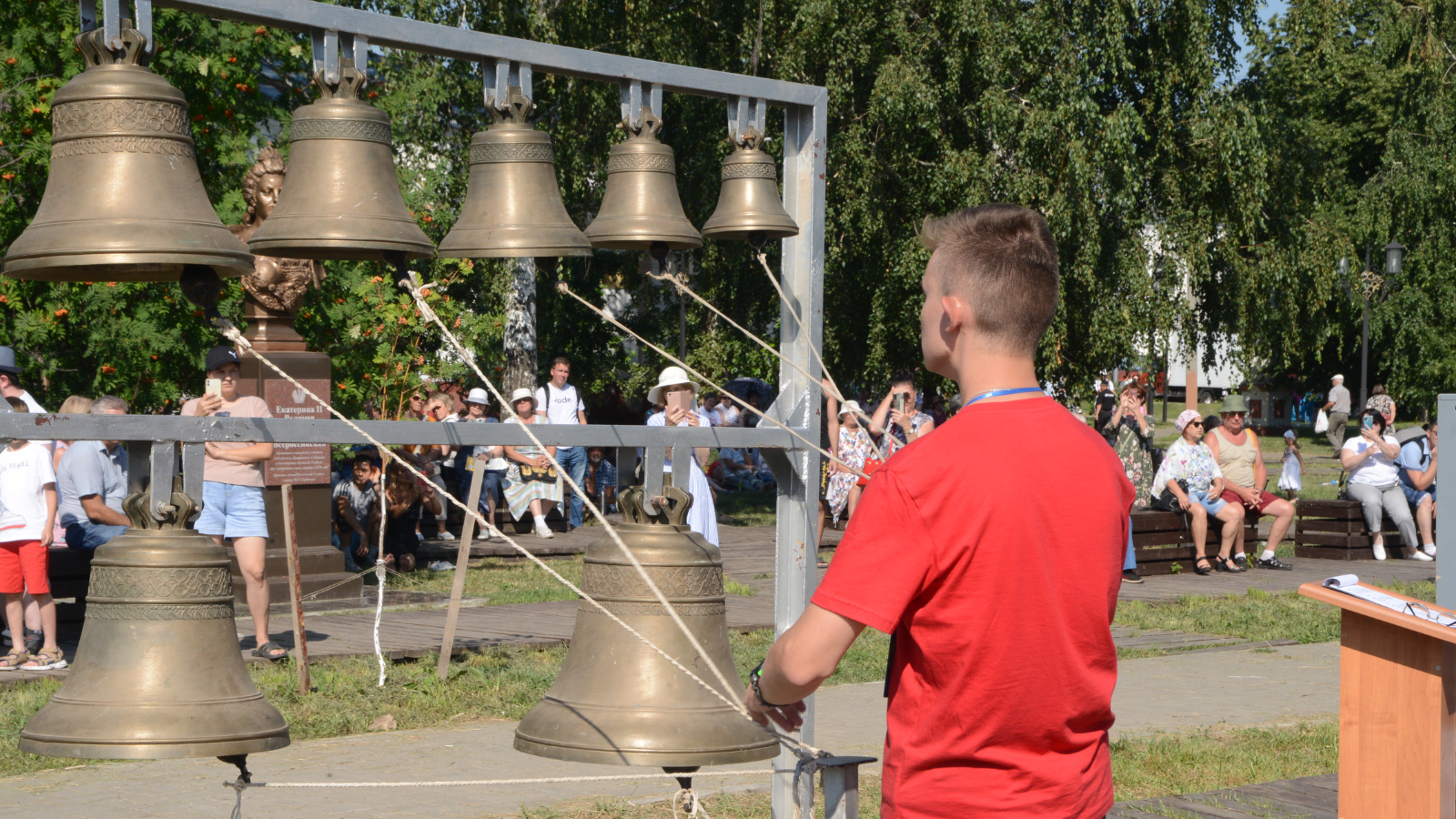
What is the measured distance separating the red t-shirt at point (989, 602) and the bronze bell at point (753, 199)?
1.99 meters

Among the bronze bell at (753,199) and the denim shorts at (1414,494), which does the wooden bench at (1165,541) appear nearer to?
the denim shorts at (1414,494)

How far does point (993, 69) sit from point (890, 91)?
1261mm

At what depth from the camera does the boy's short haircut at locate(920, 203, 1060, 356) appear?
8.79 feet

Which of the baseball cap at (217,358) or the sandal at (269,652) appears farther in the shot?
the sandal at (269,652)

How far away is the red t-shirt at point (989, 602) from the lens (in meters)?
2.52

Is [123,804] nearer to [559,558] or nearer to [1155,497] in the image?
[559,558]

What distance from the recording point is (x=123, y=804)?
592cm

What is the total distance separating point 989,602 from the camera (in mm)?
2545

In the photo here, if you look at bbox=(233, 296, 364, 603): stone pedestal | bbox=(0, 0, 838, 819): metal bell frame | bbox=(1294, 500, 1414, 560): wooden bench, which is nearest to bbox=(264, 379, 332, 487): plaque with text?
bbox=(233, 296, 364, 603): stone pedestal

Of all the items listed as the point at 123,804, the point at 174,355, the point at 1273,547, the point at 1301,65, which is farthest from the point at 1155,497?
the point at 1301,65

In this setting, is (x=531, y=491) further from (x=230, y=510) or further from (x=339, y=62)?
(x=339, y=62)

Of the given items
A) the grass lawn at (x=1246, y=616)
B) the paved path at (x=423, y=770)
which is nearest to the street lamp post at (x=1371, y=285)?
the grass lawn at (x=1246, y=616)

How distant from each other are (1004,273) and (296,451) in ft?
31.4

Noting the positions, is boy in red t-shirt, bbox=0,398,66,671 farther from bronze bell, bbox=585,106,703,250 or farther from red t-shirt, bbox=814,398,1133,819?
red t-shirt, bbox=814,398,1133,819
